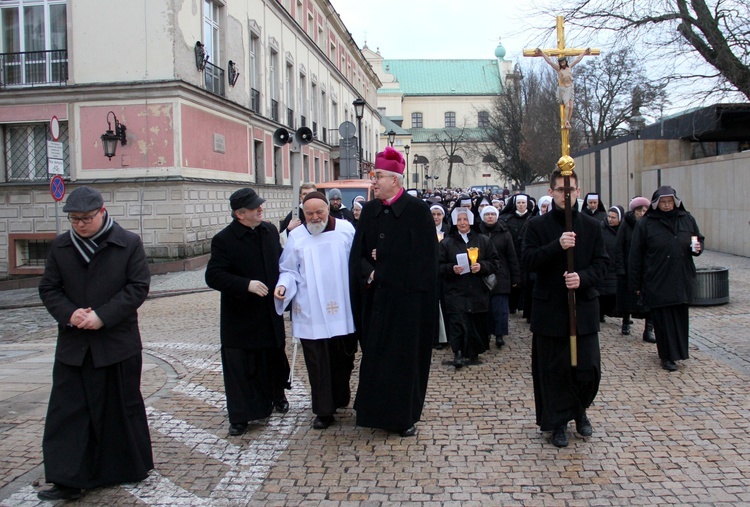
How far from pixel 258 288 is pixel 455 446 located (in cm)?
193

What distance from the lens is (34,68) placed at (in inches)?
765

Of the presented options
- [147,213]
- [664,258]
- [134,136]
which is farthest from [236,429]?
[134,136]

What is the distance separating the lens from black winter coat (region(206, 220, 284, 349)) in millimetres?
5543

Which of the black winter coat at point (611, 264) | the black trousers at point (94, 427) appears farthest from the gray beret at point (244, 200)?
the black winter coat at point (611, 264)

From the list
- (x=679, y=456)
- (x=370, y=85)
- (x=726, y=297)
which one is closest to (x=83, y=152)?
(x=726, y=297)

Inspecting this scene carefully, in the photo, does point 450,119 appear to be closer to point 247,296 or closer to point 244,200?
point 244,200

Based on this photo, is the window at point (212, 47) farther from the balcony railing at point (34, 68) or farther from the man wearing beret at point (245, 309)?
the man wearing beret at point (245, 309)

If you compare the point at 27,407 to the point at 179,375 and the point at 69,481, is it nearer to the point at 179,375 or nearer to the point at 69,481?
the point at 179,375

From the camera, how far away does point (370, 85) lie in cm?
6475

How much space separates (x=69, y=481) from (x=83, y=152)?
16.3 metres

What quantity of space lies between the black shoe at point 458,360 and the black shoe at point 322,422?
7.51 ft

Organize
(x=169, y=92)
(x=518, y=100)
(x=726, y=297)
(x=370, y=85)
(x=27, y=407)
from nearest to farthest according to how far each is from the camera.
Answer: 1. (x=27, y=407)
2. (x=726, y=297)
3. (x=169, y=92)
4. (x=518, y=100)
5. (x=370, y=85)

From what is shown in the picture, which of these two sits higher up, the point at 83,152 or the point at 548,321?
the point at 83,152

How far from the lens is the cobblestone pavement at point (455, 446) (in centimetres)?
430
